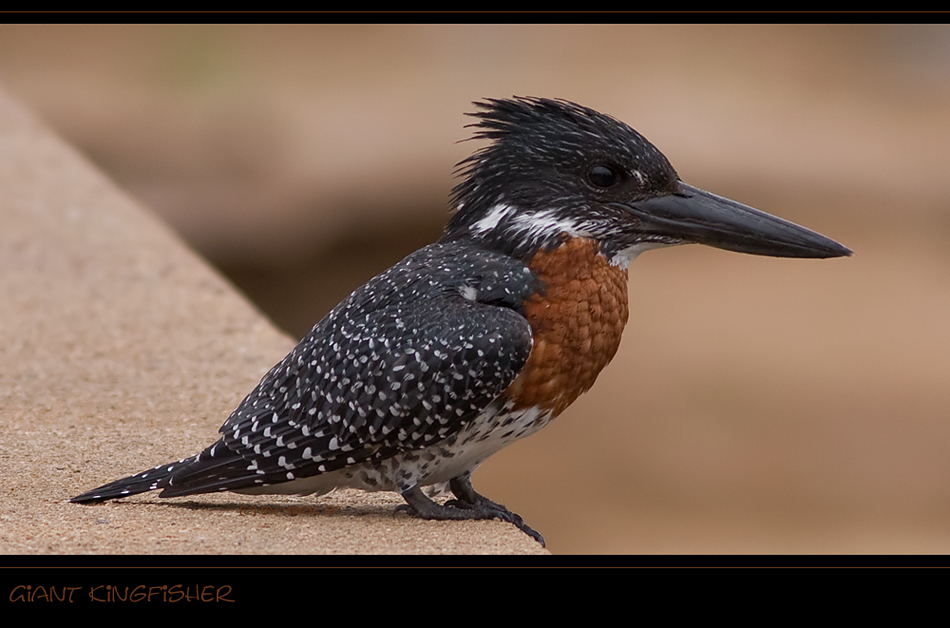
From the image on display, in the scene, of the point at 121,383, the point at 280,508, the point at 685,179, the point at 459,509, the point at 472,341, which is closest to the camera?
the point at 472,341

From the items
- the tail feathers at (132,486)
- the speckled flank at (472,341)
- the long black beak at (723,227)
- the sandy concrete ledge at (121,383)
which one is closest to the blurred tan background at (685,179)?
the sandy concrete ledge at (121,383)

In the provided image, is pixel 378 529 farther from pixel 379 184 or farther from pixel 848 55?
pixel 848 55

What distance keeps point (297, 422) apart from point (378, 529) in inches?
17.6

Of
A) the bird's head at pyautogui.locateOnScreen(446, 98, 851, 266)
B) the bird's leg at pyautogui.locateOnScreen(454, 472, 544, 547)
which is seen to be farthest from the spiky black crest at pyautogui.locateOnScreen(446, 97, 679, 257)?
the bird's leg at pyautogui.locateOnScreen(454, 472, 544, 547)

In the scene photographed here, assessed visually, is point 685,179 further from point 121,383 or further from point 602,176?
point 602,176

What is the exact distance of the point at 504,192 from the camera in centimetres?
424

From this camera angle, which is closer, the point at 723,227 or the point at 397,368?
the point at 397,368

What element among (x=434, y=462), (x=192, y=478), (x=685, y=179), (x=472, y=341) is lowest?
(x=192, y=478)

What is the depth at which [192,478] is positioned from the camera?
410 cm

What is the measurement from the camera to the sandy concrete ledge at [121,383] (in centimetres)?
392

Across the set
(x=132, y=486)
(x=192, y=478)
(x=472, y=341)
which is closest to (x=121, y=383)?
(x=132, y=486)

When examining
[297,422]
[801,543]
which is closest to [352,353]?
[297,422]

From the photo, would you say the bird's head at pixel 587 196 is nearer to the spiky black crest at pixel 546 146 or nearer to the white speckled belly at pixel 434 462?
the spiky black crest at pixel 546 146

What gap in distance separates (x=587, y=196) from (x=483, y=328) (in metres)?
0.65
